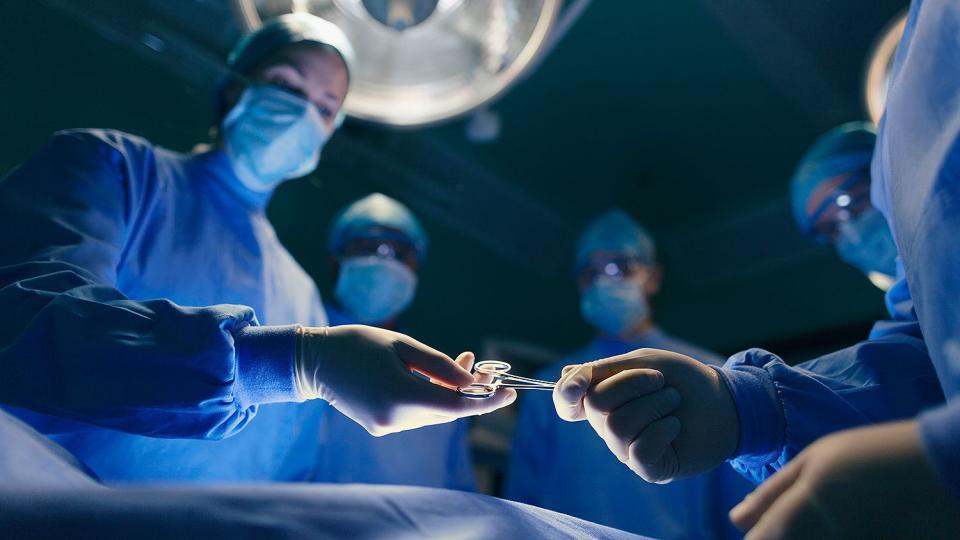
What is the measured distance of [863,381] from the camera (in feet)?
3.52

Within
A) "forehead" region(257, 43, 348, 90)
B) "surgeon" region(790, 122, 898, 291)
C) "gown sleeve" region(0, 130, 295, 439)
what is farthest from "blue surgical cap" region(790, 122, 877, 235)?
"gown sleeve" region(0, 130, 295, 439)

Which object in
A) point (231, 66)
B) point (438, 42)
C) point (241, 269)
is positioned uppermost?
point (438, 42)

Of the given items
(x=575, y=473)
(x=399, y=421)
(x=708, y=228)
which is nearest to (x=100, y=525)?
(x=399, y=421)

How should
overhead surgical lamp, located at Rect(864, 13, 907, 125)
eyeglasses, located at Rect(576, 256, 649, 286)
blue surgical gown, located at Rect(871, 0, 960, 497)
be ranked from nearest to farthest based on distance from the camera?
blue surgical gown, located at Rect(871, 0, 960, 497) < overhead surgical lamp, located at Rect(864, 13, 907, 125) < eyeglasses, located at Rect(576, 256, 649, 286)

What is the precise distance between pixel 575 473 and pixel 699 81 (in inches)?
69.8

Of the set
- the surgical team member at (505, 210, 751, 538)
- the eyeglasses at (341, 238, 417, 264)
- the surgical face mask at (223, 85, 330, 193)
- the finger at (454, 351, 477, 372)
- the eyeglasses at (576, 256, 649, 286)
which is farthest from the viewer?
the eyeglasses at (576, 256, 649, 286)

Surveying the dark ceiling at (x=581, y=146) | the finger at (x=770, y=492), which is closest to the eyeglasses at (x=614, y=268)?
Answer: the dark ceiling at (x=581, y=146)

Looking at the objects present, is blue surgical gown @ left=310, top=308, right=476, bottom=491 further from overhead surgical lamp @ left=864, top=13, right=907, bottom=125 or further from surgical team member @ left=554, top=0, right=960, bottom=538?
overhead surgical lamp @ left=864, top=13, right=907, bottom=125

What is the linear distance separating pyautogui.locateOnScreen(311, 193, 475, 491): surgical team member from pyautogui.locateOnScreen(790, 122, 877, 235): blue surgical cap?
1.41m

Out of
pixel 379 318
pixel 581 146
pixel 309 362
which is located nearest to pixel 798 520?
pixel 309 362

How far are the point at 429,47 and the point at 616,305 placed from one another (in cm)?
142

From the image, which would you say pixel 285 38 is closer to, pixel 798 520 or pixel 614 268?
pixel 798 520

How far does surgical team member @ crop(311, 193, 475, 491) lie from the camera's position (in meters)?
2.20

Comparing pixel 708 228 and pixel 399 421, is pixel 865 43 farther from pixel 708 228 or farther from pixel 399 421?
pixel 399 421
